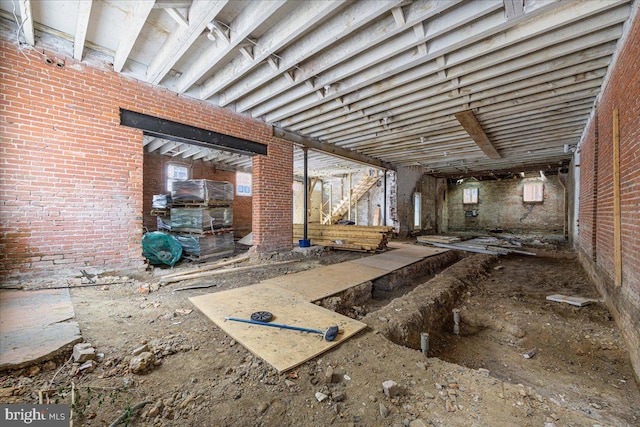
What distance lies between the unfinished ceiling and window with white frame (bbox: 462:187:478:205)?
11.4 metres

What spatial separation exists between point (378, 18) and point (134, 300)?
4741 mm

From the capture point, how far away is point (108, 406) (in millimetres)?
1509

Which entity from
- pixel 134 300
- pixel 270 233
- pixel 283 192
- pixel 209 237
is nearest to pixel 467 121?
pixel 283 192

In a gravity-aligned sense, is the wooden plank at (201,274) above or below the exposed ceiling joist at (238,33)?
below

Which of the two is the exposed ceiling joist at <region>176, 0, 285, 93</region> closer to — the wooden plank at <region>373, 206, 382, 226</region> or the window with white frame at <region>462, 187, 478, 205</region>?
the wooden plank at <region>373, 206, 382, 226</region>

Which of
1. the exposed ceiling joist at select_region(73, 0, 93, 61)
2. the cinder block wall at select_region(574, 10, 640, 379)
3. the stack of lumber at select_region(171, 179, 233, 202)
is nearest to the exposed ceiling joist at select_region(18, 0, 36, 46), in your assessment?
the exposed ceiling joist at select_region(73, 0, 93, 61)

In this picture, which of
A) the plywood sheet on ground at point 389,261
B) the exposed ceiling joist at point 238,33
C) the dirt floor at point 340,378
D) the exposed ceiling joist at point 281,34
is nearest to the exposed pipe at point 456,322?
the dirt floor at point 340,378

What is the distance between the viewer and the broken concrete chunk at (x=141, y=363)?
181cm

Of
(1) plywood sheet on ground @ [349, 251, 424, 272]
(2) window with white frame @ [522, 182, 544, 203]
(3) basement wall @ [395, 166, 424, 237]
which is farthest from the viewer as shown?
(2) window with white frame @ [522, 182, 544, 203]

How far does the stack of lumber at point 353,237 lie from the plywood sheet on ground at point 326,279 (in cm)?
208

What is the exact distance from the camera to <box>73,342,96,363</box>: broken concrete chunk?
1885mm

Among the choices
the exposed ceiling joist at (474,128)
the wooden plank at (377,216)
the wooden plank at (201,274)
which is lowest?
the wooden plank at (201,274)

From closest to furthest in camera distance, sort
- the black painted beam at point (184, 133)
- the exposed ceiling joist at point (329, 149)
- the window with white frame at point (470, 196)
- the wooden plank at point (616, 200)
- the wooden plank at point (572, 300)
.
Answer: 1. the wooden plank at point (616, 200)
2. the wooden plank at point (572, 300)
3. the black painted beam at point (184, 133)
4. the exposed ceiling joist at point (329, 149)
5. the window with white frame at point (470, 196)

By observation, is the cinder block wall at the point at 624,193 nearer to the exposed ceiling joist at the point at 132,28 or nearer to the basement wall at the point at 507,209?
the exposed ceiling joist at the point at 132,28
